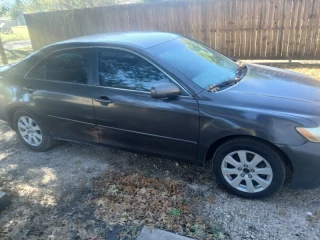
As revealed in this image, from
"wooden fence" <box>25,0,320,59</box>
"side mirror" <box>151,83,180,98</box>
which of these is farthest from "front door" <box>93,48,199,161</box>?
"wooden fence" <box>25,0,320,59</box>

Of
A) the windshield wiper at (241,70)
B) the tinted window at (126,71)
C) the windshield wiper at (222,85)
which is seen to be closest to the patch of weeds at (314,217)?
the windshield wiper at (222,85)

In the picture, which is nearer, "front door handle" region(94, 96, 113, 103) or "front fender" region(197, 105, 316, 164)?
"front fender" region(197, 105, 316, 164)

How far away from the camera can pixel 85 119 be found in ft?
12.1

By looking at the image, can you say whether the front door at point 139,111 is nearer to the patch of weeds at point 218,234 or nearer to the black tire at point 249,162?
the black tire at point 249,162

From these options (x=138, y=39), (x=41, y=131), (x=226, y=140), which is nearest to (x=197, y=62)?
(x=138, y=39)

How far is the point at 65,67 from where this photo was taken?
3.82 m

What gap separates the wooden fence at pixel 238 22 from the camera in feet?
Answer: 25.4

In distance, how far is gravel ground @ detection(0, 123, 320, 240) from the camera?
108 inches

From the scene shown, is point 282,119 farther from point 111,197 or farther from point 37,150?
point 37,150

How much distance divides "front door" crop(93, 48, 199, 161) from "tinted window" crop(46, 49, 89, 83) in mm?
256

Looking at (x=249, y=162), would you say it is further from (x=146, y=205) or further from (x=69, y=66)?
(x=69, y=66)

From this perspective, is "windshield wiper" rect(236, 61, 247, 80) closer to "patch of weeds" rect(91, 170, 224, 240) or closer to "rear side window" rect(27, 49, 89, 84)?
"patch of weeds" rect(91, 170, 224, 240)

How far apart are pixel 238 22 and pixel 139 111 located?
620 cm

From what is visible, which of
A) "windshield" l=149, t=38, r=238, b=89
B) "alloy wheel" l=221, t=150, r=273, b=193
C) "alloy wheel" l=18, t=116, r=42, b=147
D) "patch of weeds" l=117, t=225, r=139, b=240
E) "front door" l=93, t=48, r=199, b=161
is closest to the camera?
"patch of weeds" l=117, t=225, r=139, b=240
